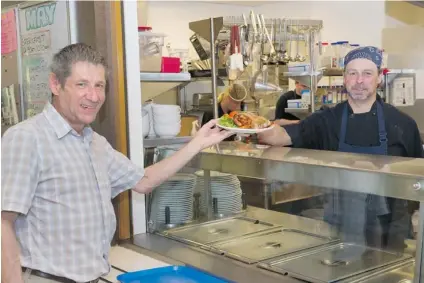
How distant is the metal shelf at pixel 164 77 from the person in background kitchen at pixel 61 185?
0.66 metres

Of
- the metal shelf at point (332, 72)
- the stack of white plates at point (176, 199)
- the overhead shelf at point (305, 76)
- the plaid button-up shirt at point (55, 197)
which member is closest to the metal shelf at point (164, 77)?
the stack of white plates at point (176, 199)

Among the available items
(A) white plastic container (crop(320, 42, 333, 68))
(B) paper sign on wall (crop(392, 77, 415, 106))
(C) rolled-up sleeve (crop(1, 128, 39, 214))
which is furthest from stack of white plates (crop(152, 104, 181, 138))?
(B) paper sign on wall (crop(392, 77, 415, 106))

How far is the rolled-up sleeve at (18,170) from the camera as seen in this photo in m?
1.17

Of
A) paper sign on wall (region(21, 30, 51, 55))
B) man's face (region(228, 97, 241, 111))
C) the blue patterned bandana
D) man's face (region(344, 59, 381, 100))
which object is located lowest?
man's face (region(228, 97, 241, 111))

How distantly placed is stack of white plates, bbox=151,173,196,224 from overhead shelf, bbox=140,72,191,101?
0.39m

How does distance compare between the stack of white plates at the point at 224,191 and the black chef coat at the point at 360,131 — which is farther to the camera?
the black chef coat at the point at 360,131

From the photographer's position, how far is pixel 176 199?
6.68 feet

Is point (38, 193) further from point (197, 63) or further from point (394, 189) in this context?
point (197, 63)

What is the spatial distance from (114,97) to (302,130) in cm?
83

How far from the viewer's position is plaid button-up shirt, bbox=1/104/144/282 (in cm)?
120

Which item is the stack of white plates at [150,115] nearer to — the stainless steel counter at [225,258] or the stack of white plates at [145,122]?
the stack of white plates at [145,122]

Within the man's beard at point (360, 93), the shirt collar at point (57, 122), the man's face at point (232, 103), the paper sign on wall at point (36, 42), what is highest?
the paper sign on wall at point (36, 42)

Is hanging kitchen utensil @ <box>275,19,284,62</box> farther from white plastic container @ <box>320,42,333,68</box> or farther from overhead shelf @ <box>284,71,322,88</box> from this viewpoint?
white plastic container @ <box>320,42,333,68</box>

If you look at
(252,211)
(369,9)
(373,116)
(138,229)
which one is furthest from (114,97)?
(369,9)
